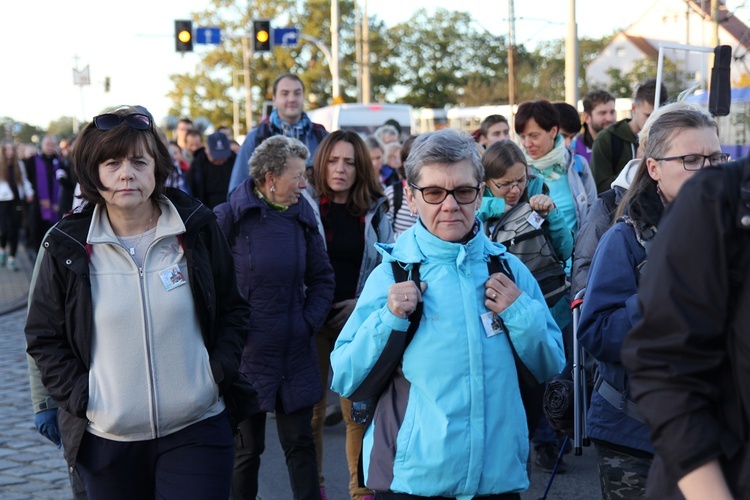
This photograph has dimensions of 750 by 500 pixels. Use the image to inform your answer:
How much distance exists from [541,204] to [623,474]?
2.33 metres

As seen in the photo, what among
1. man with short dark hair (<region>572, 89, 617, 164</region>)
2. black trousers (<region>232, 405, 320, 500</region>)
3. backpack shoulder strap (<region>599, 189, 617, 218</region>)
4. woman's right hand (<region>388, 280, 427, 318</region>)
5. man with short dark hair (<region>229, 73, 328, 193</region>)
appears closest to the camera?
woman's right hand (<region>388, 280, 427, 318</region>)

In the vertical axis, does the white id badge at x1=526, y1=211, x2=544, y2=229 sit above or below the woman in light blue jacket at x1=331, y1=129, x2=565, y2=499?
above

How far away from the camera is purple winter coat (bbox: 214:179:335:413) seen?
5129 mm

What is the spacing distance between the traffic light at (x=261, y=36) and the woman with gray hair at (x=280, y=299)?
2064cm

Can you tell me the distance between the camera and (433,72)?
7888 cm

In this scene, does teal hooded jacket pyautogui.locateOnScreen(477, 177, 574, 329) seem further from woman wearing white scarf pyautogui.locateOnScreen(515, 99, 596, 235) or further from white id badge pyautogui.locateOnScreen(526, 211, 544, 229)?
woman wearing white scarf pyautogui.locateOnScreen(515, 99, 596, 235)

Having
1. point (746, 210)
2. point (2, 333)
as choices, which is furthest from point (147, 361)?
point (2, 333)

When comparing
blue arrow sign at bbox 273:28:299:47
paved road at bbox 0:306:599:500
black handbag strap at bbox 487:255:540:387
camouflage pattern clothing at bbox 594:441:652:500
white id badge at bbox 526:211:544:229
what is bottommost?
paved road at bbox 0:306:599:500

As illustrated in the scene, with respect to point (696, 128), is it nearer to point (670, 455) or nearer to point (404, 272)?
point (404, 272)

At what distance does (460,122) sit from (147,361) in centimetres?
3675

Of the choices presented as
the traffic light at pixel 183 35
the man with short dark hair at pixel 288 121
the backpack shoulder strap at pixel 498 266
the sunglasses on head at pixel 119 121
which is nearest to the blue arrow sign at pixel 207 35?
the traffic light at pixel 183 35

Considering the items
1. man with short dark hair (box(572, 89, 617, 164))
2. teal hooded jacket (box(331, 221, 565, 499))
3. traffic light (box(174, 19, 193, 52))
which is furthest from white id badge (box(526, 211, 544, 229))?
traffic light (box(174, 19, 193, 52))

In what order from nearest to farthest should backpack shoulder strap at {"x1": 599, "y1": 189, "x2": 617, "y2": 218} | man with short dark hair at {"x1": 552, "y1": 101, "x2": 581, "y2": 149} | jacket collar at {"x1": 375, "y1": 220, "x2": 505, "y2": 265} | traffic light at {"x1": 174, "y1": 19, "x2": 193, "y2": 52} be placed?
jacket collar at {"x1": 375, "y1": 220, "x2": 505, "y2": 265}, backpack shoulder strap at {"x1": 599, "y1": 189, "x2": 617, "y2": 218}, man with short dark hair at {"x1": 552, "y1": 101, "x2": 581, "y2": 149}, traffic light at {"x1": 174, "y1": 19, "x2": 193, "y2": 52}

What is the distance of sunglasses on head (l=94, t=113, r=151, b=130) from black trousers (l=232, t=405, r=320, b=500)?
74.7 inches
